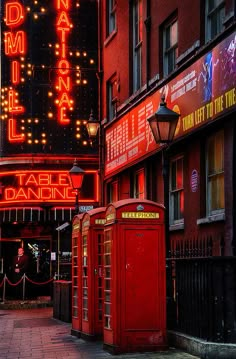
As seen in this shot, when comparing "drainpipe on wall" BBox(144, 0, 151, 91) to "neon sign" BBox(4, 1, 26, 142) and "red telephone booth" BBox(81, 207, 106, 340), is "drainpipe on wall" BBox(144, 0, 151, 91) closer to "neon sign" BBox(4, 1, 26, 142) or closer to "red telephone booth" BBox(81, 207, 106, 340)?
"red telephone booth" BBox(81, 207, 106, 340)

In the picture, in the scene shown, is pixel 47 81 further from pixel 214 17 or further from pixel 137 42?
pixel 214 17

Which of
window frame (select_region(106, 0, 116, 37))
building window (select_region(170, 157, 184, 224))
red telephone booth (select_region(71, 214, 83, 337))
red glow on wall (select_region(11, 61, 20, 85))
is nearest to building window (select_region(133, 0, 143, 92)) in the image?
window frame (select_region(106, 0, 116, 37))

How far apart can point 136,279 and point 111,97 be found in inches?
517

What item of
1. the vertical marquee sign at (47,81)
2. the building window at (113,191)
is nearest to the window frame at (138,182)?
the building window at (113,191)

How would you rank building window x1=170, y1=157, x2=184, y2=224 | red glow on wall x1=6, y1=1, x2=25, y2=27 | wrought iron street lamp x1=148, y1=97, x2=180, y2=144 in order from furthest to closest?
red glow on wall x1=6, y1=1, x2=25, y2=27, building window x1=170, y1=157, x2=184, y2=224, wrought iron street lamp x1=148, y1=97, x2=180, y2=144

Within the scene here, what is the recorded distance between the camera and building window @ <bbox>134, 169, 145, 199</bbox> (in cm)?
2083

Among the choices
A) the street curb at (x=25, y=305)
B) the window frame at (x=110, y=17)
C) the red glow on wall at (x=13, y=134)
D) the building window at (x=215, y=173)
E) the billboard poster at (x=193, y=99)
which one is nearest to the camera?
the billboard poster at (x=193, y=99)

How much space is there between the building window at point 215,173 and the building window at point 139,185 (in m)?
5.05

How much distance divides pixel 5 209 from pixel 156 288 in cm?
1702

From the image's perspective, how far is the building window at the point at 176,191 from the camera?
17.5 m

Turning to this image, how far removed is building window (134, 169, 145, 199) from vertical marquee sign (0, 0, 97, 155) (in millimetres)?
8088

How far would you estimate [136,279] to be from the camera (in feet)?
41.9

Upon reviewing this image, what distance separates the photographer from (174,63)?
18359 millimetres

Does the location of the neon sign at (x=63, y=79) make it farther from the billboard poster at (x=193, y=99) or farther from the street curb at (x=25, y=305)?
the billboard poster at (x=193, y=99)
